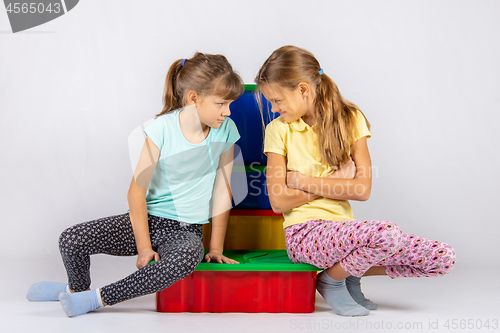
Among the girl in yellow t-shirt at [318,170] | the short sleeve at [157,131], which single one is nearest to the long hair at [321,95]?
the girl in yellow t-shirt at [318,170]

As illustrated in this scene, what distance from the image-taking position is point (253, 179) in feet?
5.89

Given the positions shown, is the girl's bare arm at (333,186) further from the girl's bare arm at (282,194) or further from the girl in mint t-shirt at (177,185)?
the girl in mint t-shirt at (177,185)

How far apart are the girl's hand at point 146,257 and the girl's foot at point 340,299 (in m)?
0.47

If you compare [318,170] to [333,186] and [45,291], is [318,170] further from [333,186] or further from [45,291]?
[45,291]

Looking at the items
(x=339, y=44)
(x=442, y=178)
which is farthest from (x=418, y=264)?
(x=339, y=44)

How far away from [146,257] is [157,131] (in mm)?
369

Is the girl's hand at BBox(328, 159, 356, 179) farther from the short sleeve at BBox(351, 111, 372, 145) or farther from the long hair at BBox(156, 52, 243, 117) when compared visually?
the long hair at BBox(156, 52, 243, 117)

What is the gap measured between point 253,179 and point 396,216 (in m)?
0.79

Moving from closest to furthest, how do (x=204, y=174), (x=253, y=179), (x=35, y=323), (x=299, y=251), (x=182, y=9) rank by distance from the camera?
(x=35, y=323) < (x=299, y=251) < (x=204, y=174) < (x=253, y=179) < (x=182, y=9)

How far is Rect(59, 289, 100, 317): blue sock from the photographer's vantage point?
1.38 m

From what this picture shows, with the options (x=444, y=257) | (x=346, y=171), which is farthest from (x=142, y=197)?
(x=444, y=257)

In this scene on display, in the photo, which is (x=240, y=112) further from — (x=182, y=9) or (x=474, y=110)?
(x=474, y=110)

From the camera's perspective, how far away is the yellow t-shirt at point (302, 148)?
5.20ft

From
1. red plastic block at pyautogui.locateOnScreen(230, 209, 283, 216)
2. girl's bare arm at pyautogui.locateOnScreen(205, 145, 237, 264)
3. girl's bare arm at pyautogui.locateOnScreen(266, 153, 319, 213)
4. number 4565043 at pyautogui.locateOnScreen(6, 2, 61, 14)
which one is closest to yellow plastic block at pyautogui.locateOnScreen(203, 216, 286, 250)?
red plastic block at pyautogui.locateOnScreen(230, 209, 283, 216)
